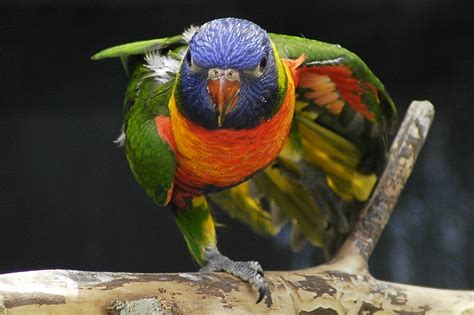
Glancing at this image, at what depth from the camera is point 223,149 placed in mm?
2145

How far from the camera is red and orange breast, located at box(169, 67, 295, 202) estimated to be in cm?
210

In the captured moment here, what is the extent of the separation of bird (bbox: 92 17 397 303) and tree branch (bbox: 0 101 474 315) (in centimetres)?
7

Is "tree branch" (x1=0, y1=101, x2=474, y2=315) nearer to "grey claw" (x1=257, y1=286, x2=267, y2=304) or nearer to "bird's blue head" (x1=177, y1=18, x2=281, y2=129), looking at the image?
"grey claw" (x1=257, y1=286, x2=267, y2=304)

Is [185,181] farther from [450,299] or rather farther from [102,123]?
[102,123]

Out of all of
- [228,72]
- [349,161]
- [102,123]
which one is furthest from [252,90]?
[102,123]

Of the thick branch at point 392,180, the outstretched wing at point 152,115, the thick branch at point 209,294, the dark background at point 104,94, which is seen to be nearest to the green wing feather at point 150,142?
the outstretched wing at point 152,115

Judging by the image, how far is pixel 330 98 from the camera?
2.59 metres

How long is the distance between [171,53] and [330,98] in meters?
0.57

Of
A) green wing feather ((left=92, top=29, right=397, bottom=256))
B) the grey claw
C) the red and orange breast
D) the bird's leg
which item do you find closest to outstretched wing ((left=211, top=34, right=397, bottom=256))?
green wing feather ((left=92, top=29, right=397, bottom=256))

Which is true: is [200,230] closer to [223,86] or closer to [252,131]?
[252,131]

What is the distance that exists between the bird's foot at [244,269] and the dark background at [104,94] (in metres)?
1.31

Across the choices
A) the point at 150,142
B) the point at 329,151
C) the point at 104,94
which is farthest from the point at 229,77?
the point at 104,94

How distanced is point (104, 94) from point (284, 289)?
74.3 inches

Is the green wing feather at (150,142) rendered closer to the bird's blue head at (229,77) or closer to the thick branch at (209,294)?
the bird's blue head at (229,77)
